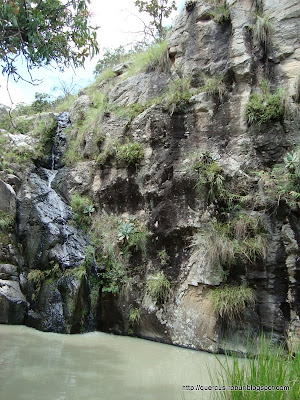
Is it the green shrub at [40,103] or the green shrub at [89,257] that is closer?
the green shrub at [89,257]

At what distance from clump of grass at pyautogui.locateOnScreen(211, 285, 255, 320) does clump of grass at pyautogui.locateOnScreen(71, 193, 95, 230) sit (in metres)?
3.98

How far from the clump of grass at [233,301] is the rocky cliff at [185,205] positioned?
20 millimetres

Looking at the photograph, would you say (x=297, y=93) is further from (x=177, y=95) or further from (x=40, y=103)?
(x=40, y=103)

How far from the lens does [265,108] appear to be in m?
6.61

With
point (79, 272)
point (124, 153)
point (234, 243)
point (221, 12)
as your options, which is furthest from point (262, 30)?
point (79, 272)

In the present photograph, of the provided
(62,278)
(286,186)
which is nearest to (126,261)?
(62,278)

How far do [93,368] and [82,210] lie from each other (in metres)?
4.59

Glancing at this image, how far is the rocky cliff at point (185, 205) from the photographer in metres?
5.56

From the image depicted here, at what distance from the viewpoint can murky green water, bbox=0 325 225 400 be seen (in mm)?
3555

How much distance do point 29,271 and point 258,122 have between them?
577 centimetres

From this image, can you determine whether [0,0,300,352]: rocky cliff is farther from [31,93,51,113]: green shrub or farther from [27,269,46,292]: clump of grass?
[31,93,51,113]: green shrub

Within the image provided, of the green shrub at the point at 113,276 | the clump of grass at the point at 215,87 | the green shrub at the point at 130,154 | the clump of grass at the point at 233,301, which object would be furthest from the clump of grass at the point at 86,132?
the clump of grass at the point at 233,301

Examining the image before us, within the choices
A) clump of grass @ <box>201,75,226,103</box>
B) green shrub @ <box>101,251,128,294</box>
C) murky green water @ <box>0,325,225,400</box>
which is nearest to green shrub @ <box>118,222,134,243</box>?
green shrub @ <box>101,251,128,294</box>

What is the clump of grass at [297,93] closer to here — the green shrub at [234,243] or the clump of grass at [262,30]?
the clump of grass at [262,30]
